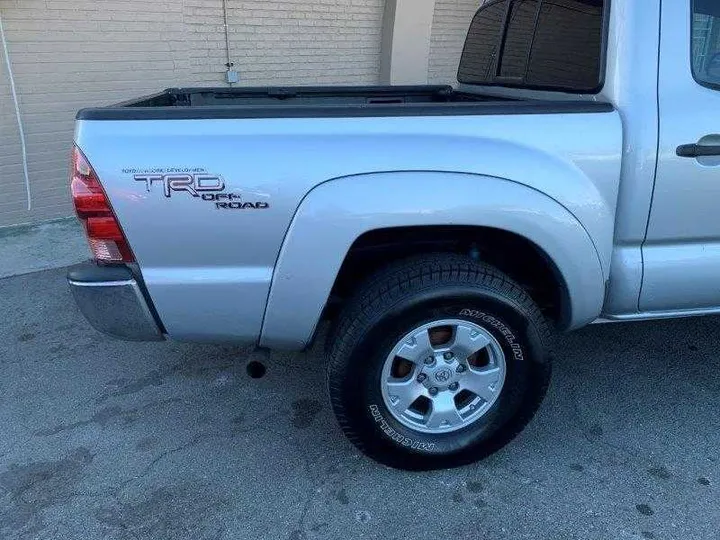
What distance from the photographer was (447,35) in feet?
27.9

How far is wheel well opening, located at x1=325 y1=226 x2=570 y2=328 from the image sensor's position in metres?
2.41

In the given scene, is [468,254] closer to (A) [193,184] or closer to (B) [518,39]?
(A) [193,184]

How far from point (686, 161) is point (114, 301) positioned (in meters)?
2.31

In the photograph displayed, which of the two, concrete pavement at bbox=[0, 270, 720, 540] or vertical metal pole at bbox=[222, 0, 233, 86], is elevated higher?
vertical metal pole at bbox=[222, 0, 233, 86]

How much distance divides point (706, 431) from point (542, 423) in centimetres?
76

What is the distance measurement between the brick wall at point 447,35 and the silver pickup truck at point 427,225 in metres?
6.16

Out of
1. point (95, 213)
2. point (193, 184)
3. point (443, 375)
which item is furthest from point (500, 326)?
point (95, 213)

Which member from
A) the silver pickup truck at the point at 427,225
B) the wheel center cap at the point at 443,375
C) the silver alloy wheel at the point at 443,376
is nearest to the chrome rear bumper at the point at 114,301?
the silver pickup truck at the point at 427,225

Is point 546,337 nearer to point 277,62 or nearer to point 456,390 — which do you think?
point 456,390

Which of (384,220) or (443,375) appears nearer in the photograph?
(384,220)

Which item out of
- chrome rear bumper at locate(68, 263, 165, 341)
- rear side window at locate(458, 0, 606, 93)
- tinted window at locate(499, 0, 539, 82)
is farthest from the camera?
tinted window at locate(499, 0, 539, 82)

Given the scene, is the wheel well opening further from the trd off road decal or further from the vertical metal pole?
the vertical metal pole

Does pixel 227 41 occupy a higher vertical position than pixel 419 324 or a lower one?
higher

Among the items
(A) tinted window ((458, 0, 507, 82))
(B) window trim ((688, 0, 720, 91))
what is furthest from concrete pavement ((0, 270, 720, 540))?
(A) tinted window ((458, 0, 507, 82))
